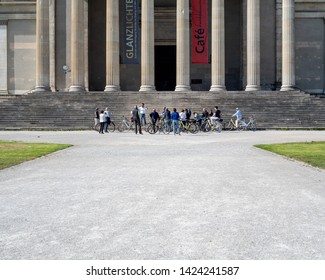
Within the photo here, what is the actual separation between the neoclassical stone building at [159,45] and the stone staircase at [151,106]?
2157 millimetres

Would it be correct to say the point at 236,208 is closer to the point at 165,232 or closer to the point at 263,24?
the point at 165,232

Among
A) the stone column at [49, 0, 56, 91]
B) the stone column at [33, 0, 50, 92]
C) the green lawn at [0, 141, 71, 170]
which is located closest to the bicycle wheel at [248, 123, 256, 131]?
the green lawn at [0, 141, 71, 170]

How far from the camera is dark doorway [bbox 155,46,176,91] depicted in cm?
5427

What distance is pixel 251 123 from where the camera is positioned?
3566 cm

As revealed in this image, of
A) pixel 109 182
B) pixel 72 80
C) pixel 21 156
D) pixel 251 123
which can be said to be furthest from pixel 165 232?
pixel 72 80

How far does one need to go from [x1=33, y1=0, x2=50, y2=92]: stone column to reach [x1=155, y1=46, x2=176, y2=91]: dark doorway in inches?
531

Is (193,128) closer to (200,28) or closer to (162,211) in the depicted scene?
(200,28)

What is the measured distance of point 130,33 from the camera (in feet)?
144

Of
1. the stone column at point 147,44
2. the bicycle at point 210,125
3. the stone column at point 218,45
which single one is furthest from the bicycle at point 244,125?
the stone column at point 147,44

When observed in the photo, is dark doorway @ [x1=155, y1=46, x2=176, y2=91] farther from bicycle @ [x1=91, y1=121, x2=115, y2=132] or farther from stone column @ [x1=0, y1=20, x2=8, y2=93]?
bicycle @ [x1=91, y1=121, x2=115, y2=132]

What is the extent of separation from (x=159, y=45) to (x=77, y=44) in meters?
12.1

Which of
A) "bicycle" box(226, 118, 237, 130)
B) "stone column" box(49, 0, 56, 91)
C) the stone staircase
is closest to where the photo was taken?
"bicycle" box(226, 118, 237, 130)

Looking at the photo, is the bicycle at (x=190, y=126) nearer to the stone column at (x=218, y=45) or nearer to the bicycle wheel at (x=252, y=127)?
the bicycle wheel at (x=252, y=127)

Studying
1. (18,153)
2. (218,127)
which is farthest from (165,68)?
(18,153)
